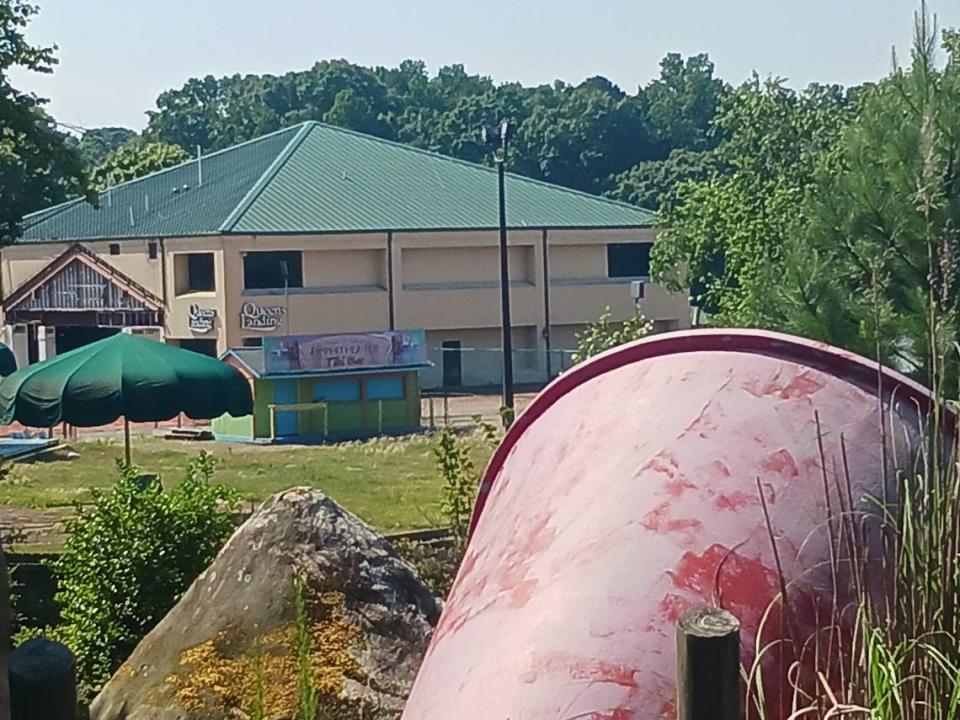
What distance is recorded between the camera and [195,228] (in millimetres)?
47375

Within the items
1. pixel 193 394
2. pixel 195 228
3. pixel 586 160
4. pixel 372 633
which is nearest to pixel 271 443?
pixel 195 228

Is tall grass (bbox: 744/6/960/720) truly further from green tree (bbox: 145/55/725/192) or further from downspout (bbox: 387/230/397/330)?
green tree (bbox: 145/55/725/192)

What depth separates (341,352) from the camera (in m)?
36.0

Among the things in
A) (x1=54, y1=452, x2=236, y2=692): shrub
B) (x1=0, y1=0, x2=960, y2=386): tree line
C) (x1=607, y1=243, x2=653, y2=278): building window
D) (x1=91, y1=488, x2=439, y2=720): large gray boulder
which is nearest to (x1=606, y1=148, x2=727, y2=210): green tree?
(x1=0, y1=0, x2=960, y2=386): tree line

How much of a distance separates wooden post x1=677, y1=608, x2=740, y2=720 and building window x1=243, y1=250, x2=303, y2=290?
1797 inches

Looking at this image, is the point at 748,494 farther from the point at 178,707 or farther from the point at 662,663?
the point at 178,707

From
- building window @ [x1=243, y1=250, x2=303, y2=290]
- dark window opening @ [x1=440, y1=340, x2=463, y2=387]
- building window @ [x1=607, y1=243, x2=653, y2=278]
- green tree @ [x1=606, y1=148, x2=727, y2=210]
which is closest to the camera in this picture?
building window @ [x1=243, y1=250, x2=303, y2=290]

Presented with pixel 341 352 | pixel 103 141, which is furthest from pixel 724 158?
pixel 103 141

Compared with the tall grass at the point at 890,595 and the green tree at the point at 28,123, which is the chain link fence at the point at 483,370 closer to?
the green tree at the point at 28,123

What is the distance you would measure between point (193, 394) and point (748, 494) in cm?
1379

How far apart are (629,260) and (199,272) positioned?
15605 mm

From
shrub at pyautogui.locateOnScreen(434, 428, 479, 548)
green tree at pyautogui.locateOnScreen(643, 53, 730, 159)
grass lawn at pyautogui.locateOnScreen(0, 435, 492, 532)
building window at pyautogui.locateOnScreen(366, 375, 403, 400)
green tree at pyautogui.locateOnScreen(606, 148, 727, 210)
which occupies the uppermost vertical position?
green tree at pyautogui.locateOnScreen(643, 53, 730, 159)

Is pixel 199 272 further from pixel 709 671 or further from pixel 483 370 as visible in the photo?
pixel 709 671

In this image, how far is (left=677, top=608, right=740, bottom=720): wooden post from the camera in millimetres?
2057
